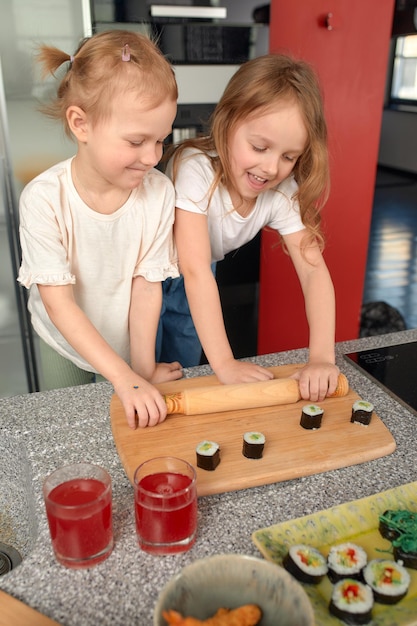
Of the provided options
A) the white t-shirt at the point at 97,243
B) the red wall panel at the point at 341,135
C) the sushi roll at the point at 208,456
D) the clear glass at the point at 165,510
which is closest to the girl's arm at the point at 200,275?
the white t-shirt at the point at 97,243

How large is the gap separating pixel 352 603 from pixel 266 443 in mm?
313

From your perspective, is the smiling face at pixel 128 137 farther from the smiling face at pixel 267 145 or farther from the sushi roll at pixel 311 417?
the sushi roll at pixel 311 417

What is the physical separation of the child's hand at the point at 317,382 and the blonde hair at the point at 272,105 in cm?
38

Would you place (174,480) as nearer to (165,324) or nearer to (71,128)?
(71,128)

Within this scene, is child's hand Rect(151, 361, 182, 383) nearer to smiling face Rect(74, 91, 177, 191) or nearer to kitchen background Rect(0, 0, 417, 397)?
smiling face Rect(74, 91, 177, 191)

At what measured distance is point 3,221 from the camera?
88.1 inches

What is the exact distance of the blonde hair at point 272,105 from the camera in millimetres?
1159

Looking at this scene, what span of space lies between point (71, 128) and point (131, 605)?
2.64 ft

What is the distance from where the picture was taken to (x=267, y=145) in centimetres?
116

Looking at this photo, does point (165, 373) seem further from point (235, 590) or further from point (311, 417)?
point (235, 590)

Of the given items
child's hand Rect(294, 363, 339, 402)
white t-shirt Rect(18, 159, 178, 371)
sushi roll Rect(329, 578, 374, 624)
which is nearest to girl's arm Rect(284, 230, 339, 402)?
child's hand Rect(294, 363, 339, 402)

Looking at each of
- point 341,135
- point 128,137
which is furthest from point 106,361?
point 341,135

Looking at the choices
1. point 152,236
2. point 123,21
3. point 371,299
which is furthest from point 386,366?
point 371,299

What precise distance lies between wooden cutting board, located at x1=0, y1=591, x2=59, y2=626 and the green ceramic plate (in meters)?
0.26
